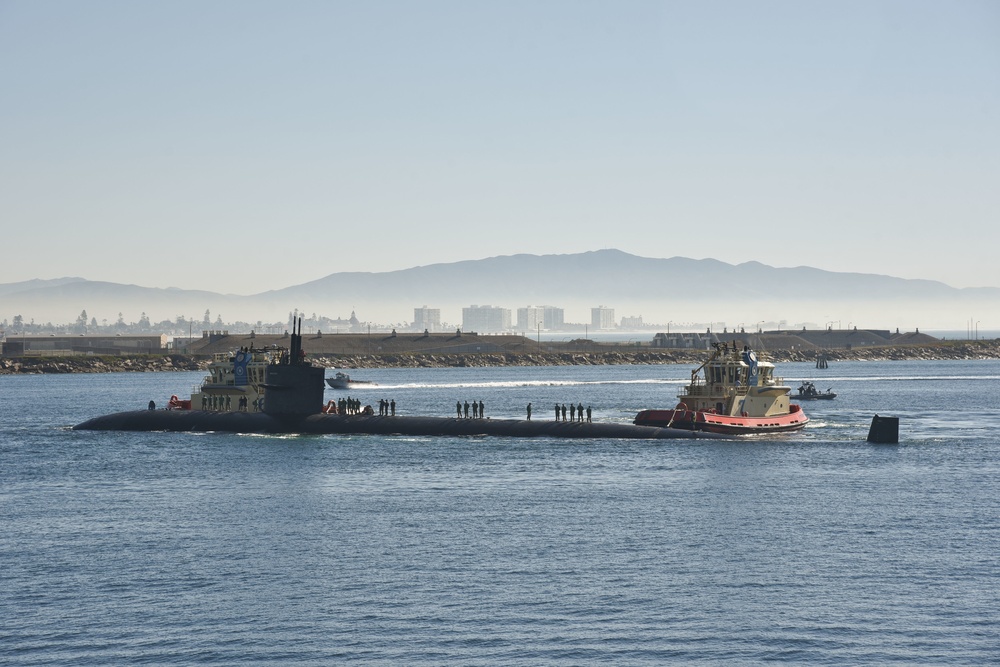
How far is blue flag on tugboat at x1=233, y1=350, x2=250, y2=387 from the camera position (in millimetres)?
85750

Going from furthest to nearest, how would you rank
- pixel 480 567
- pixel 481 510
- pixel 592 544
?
pixel 481 510
pixel 592 544
pixel 480 567

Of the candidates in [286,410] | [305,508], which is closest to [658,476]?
[305,508]

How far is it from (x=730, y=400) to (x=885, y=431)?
1016cm

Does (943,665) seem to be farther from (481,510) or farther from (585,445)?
(585,445)

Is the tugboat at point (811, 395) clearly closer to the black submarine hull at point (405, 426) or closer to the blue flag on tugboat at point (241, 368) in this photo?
the black submarine hull at point (405, 426)

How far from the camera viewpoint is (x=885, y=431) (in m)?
77.9

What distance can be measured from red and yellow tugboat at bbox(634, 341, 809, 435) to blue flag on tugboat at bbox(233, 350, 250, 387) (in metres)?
28.6

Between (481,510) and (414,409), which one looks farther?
(414,409)

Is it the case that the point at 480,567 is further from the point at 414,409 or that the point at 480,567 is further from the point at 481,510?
the point at 414,409

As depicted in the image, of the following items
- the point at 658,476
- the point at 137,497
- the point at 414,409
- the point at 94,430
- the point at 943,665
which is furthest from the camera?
the point at 414,409

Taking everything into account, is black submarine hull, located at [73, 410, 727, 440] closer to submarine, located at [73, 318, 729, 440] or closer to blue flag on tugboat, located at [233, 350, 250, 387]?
submarine, located at [73, 318, 729, 440]

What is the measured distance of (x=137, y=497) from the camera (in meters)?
54.9

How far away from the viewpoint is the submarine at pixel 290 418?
8038 centimetres

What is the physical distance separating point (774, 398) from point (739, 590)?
155 ft
